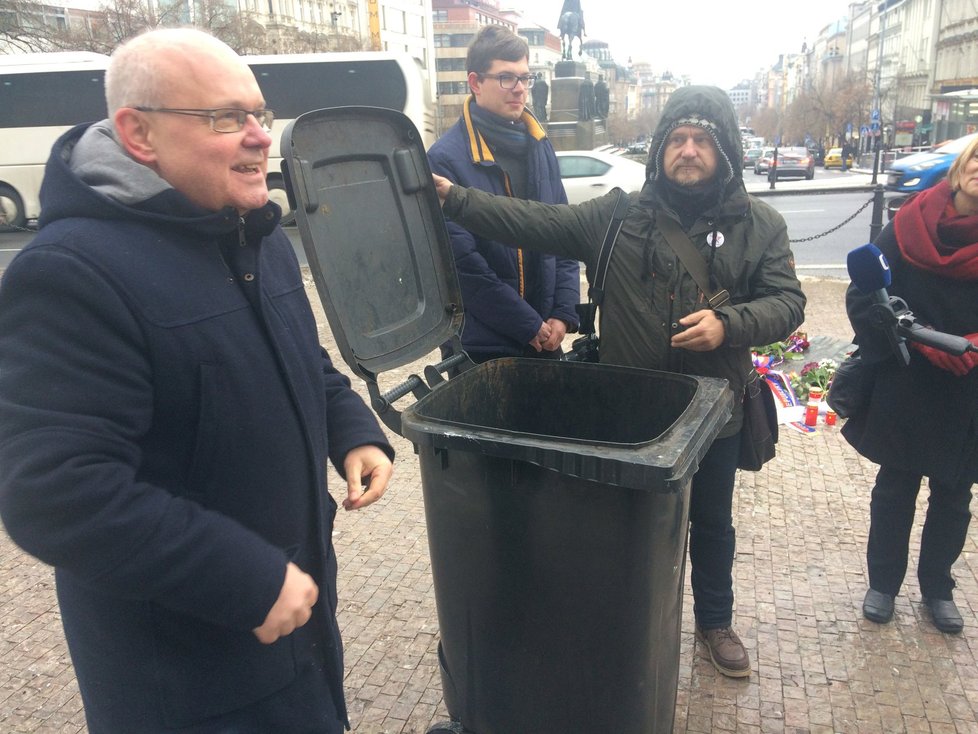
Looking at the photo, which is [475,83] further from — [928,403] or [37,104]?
[37,104]

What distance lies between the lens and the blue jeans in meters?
2.53

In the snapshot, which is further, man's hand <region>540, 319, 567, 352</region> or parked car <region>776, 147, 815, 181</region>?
parked car <region>776, 147, 815, 181</region>

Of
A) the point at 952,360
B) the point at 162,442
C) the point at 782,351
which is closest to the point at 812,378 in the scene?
the point at 782,351

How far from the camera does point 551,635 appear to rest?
1857mm

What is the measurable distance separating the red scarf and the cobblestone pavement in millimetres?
1370

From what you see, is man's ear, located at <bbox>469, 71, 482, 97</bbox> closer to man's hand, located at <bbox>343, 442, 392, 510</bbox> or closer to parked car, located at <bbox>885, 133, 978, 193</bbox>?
man's hand, located at <bbox>343, 442, 392, 510</bbox>

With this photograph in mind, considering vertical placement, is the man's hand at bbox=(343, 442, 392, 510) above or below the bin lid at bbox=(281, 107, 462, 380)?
below

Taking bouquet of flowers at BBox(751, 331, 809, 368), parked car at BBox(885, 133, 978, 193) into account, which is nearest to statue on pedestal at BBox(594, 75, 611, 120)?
parked car at BBox(885, 133, 978, 193)

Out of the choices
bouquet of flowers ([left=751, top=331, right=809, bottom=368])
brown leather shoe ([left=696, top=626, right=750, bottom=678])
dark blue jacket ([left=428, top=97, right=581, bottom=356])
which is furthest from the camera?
bouquet of flowers ([left=751, top=331, right=809, bottom=368])

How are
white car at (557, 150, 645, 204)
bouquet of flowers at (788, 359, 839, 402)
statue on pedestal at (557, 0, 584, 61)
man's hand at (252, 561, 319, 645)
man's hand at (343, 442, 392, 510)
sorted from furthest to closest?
1. statue on pedestal at (557, 0, 584, 61)
2. white car at (557, 150, 645, 204)
3. bouquet of flowers at (788, 359, 839, 402)
4. man's hand at (343, 442, 392, 510)
5. man's hand at (252, 561, 319, 645)

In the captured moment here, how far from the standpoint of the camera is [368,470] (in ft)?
5.84

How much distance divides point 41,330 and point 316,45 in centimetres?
4401

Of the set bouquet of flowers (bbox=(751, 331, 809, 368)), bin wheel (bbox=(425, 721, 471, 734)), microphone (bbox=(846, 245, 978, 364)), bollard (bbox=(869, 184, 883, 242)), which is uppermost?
microphone (bbox=(846, 245, 978, 364))

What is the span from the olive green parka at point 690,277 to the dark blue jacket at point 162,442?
1.11 meters
